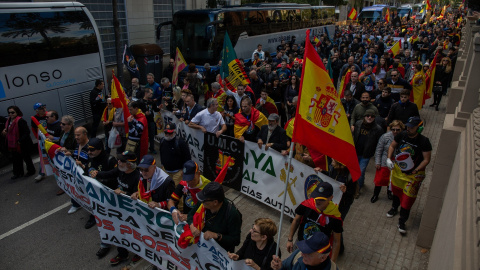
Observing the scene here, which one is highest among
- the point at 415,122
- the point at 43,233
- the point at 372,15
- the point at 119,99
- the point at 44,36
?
the point at 372,15

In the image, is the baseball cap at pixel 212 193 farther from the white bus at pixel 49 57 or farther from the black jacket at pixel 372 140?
the white bus at pixel 49 57

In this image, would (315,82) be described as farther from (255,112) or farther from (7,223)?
(7,223)

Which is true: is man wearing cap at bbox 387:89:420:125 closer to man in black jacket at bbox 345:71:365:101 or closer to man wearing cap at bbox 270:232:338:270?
man in black jacket at bbox 345:71:365:101

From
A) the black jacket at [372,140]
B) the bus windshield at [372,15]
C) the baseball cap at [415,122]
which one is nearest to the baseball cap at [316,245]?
the baseball cap at [415,122]

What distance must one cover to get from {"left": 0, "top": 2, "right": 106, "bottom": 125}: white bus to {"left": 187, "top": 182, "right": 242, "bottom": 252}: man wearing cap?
6.81 m

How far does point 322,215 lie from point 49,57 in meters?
8.15

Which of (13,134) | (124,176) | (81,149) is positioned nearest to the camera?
(124,176)

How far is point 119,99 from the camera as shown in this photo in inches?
259

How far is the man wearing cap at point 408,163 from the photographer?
16.8 feet

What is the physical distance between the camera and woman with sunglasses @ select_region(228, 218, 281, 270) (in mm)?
3281

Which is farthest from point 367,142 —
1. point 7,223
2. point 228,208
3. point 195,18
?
point 195,18

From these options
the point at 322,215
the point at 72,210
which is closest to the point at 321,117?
the point at 322,215

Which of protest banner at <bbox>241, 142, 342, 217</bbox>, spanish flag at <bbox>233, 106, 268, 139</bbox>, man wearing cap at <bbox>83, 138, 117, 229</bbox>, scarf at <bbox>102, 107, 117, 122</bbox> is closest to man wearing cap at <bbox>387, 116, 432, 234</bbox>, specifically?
protest banner at <bbox>241, 142, 342, 217</bbox>

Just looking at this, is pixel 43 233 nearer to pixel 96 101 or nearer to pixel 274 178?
pixel 274 178
